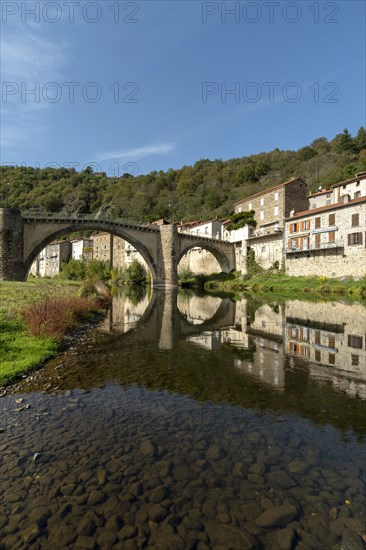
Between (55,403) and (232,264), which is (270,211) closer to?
(232,264)

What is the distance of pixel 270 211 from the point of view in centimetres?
5369

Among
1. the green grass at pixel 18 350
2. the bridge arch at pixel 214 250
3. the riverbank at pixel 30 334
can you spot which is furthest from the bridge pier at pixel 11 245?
the green grass at pixel 18 350

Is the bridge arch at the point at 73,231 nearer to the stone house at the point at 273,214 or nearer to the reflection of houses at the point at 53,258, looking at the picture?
the stone house at the point at 273,214

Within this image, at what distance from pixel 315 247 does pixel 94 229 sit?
3246 cm

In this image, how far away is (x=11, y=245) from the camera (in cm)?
3966

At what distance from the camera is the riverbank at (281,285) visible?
3406 centimetres

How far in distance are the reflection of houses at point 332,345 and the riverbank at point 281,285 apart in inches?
556

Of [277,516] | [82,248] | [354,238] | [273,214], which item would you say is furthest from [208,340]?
[82,248]

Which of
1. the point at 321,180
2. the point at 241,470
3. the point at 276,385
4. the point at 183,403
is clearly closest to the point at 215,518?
the point at 241,470

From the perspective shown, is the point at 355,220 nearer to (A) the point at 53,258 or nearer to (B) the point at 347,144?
(B) the point at 347,144

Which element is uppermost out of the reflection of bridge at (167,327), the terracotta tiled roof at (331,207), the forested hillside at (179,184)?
the forested hillside at (179,184)

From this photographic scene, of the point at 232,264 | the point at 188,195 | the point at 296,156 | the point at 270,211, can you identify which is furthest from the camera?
the point at 188,195

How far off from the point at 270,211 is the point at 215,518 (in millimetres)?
53797

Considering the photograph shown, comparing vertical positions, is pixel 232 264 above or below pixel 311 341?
above
